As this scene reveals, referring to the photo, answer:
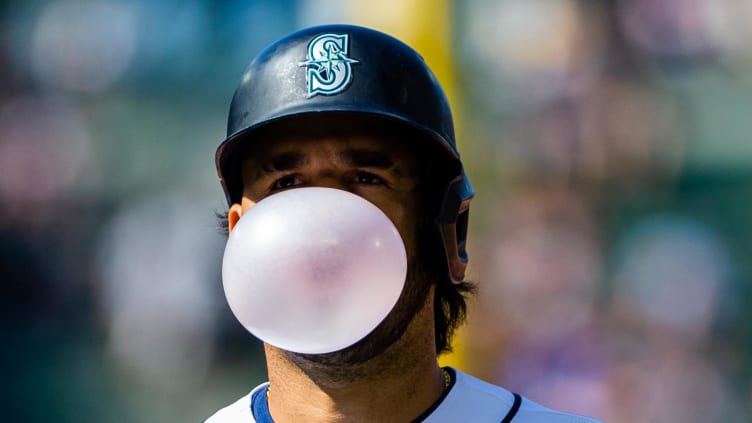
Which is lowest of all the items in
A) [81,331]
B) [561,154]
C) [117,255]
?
[81,331]

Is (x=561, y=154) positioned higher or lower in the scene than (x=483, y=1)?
lower

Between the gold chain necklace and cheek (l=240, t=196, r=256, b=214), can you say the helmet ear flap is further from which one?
cheek (l=240, t=196, r=256, b=214)

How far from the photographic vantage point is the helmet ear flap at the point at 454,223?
2295mm

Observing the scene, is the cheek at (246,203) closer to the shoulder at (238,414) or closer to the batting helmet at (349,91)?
the batting helmet at (349,91)

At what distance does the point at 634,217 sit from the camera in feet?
18.0

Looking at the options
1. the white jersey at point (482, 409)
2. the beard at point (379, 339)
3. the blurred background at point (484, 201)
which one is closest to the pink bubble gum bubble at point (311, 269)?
the beard at point (379, 339)

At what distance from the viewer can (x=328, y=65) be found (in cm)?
224

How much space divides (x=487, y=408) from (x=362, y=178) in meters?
0.63

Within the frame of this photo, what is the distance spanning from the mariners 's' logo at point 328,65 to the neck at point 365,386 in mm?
570

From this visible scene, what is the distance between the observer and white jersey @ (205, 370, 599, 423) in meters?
2.26

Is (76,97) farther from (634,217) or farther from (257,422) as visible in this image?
(257,422)

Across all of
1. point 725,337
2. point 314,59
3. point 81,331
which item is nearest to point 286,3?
point 81,331

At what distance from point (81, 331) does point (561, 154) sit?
9.88 feet

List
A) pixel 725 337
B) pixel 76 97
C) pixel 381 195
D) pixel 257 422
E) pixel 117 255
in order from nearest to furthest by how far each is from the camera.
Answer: pixel 381 195, pixel 257 422, pixel 725 337, pixel 117 255, pixel 76 97
